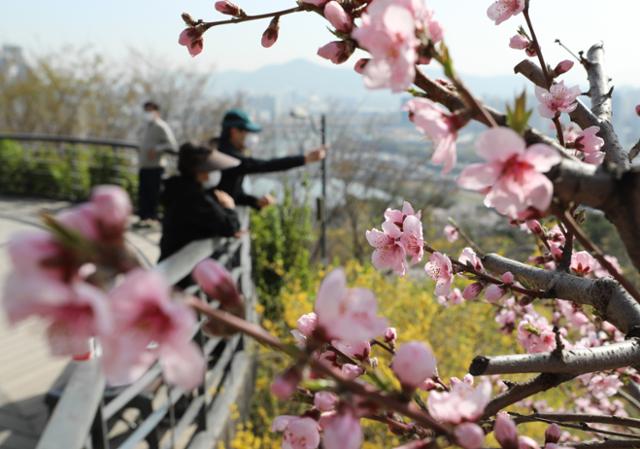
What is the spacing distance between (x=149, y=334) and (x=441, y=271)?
86 cm

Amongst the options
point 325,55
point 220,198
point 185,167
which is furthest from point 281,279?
point 325,55

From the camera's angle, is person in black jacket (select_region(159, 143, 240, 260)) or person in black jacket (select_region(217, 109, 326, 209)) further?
person in black jacket (select_region(217, 109, 326, 209))

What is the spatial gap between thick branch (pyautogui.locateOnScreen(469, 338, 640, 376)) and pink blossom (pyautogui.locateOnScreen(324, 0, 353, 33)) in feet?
1.70

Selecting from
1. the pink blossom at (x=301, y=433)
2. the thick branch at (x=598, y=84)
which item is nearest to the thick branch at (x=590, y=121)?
the thick branch at (x=598, y=84)

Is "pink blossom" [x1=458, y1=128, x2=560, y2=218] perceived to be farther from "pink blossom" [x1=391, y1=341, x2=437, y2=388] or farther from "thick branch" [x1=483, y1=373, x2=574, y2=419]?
"thick branch" [x1=483, y1=373, x2=574, y2=419]

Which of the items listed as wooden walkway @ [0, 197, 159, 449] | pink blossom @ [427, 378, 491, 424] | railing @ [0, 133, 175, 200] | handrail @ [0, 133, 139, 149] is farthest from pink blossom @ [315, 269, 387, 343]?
railing @ [0, 133, 175, 200]

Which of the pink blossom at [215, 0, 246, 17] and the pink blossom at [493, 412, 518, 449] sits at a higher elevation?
the pink blossom at [215, 0, 246, 17]

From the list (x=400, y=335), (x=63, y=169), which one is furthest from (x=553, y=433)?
(x=63, y=169)

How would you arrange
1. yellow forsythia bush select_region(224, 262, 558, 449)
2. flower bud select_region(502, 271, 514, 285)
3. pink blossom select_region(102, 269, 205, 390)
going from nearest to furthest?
pink blossom select_region(102, 269, 205, 390)
flower bud select_region(502, 271, 514, 285)
yellow forsythia bush select_region(224, 262, 558, 449)

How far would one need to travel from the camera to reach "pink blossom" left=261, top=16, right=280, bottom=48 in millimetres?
1002

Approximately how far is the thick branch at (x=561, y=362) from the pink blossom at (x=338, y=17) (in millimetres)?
518

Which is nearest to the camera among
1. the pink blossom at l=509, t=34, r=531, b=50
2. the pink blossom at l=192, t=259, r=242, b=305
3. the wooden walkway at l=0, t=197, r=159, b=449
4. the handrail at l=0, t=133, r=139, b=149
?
the pink blossom at l=192, t=259, r=242, b=305

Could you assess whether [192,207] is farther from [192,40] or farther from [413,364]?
[413,364]

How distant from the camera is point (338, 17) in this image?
75cm
